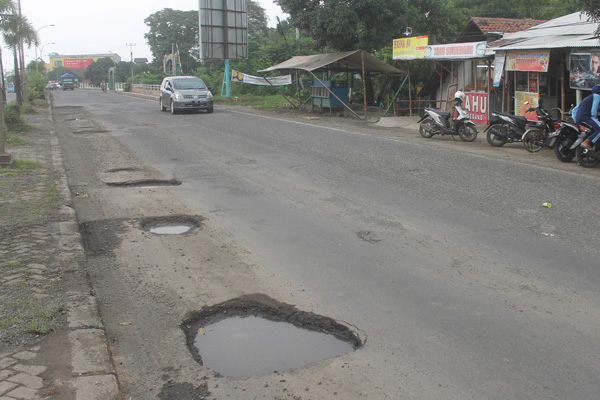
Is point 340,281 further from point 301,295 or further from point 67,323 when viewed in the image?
point 67,323

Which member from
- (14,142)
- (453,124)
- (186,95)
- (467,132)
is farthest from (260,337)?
(186,95)

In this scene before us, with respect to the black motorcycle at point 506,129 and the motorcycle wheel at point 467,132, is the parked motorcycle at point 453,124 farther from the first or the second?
the black motorcycle at point 506,129

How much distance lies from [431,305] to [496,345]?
2.41 ft

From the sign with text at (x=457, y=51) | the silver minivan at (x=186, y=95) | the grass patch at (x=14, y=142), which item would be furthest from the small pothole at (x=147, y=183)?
the silver minivan at (x=186, y=95)

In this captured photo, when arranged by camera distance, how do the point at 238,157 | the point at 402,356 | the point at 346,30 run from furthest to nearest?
the point at 346,30, the point at 238,157, the point at 402,356

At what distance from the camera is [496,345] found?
147 inches

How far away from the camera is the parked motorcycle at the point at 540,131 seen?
40.2 feet

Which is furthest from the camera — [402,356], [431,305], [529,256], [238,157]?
[238,157]

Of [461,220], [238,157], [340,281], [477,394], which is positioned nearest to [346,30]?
[238,157]

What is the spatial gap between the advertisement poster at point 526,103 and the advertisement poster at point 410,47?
402cm

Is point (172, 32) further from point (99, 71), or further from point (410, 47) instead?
point (410, 47)

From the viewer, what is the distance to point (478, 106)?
60.8ft

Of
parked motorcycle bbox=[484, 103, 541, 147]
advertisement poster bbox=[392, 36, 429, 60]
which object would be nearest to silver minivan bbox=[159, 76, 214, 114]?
advertisement poster bbox=[392, 36, 429, 60]

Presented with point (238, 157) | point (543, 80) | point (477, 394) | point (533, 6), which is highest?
point (533, 6)
